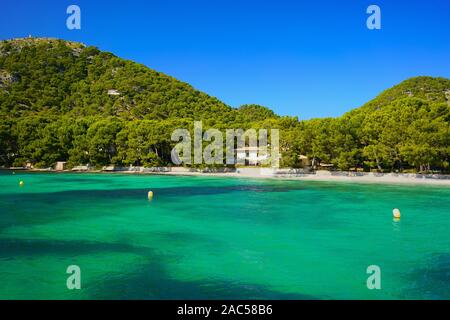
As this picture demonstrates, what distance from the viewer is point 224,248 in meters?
16.6

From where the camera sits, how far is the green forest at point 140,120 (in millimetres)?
50062

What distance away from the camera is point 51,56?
115 meters

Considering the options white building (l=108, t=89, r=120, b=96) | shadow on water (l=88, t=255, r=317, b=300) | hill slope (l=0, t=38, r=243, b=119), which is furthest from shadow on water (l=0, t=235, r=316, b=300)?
white building (l=108, t=89, r=120, b=96)

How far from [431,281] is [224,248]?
25.0 feet

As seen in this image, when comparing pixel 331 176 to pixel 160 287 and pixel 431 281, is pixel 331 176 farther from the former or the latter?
pixel 160 287

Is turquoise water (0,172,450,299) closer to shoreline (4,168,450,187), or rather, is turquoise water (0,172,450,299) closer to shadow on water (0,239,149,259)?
shadow on water (0,239,149,259)

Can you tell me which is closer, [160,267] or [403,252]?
[160,267]

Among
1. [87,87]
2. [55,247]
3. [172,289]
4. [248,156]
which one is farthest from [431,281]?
[87,87]

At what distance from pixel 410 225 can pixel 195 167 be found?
41929 mm

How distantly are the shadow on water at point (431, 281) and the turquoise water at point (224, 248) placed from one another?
0.10ft

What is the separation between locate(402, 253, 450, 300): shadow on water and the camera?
1126 centimetres

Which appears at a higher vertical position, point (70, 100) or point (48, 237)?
point (70, 100)
